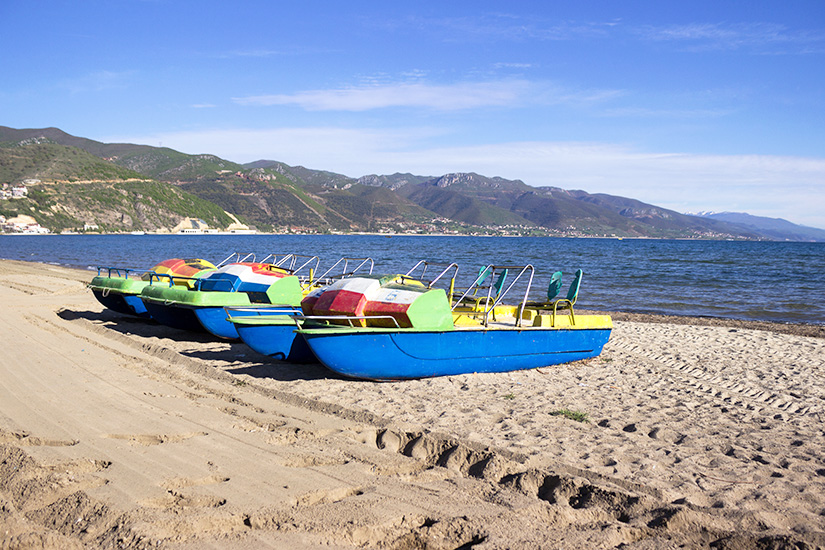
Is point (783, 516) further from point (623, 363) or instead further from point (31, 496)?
point (623, 363)

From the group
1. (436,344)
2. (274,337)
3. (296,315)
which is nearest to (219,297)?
(274,337)

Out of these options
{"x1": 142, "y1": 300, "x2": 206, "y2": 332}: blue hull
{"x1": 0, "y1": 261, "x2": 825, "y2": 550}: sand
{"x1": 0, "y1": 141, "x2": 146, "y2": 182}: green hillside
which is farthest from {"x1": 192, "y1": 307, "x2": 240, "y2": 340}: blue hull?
{"x1": 0, "y1": 141, "x2": 146, "y2": 182}: green hillside

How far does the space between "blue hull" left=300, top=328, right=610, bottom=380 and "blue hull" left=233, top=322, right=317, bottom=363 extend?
1.24 metres

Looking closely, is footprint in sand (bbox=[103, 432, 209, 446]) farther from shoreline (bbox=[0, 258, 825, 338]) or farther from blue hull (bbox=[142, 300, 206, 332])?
shoreline (bbox=[0, 258, 825, 338])

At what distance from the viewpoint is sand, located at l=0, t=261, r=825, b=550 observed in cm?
370

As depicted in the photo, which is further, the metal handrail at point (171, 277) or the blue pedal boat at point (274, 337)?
the metal handrail at point (171, 277)

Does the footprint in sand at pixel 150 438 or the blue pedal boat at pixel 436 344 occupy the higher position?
the blue pedal boat at pixel 436 344

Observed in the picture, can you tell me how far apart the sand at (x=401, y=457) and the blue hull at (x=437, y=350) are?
8.7 inches

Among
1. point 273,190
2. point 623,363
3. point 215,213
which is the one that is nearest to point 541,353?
point 623,363

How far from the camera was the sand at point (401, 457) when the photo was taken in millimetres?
3701

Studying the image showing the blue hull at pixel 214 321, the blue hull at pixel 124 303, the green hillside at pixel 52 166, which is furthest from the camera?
the green hillside at pixel 52 166

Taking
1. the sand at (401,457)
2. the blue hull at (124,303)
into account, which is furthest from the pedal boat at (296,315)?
the blue hull at (124,303)

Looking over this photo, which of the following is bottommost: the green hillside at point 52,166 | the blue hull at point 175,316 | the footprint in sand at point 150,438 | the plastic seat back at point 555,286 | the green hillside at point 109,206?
the footprint in sand at point 150,438

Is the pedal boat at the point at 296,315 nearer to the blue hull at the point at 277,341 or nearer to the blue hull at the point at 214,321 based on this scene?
the blue hull at the point at 277,341
